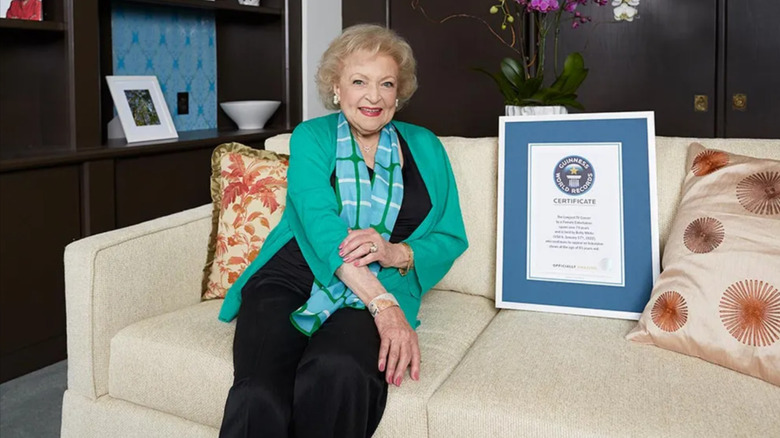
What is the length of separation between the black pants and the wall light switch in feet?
7.44

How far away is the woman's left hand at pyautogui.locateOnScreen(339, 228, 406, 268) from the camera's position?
172cm

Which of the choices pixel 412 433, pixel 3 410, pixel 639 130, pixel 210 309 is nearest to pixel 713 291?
pixel 639 130

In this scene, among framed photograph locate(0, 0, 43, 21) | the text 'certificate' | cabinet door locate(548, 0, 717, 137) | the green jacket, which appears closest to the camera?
the green jacket

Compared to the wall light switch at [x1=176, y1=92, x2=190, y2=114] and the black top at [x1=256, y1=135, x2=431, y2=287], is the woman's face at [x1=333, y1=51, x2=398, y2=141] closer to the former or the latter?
the black top at [x1=256, y1=135, x2=431, y2=287]

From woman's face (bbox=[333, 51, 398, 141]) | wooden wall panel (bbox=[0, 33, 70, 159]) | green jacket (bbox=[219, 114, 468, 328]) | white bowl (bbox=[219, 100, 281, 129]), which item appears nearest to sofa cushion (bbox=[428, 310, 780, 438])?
green jacket (bbox=[219, 114, 468, 328])

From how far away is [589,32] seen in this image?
3713 millimetres

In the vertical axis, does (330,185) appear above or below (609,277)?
above

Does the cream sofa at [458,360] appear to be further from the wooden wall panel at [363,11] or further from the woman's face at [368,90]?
the wooden wall panel at [363,11]

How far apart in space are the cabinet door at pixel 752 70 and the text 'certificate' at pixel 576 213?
6.31ft

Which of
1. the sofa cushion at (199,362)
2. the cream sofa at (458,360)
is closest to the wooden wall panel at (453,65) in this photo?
the cream sofa at (458,360)

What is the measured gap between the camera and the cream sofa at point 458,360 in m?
1.39

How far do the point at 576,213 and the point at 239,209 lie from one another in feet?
2.95

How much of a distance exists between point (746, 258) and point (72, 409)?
5.19ft

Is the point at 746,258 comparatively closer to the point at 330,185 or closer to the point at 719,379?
the point at 719,379
